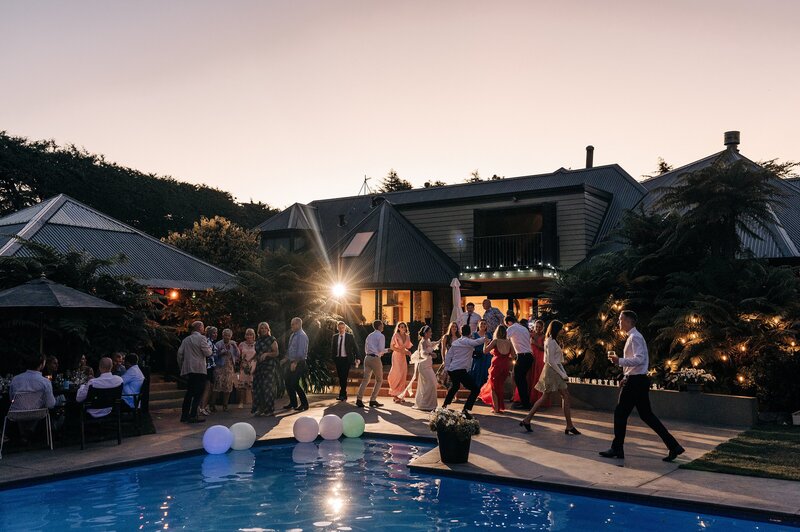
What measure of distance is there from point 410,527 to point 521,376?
25.2 ft

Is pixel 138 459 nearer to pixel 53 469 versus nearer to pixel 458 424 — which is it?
pixel 53 469

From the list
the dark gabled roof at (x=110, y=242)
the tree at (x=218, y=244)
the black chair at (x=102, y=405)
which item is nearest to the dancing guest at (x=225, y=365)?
the dark gabled roof at (x=110, y=242)

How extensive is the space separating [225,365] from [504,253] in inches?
527

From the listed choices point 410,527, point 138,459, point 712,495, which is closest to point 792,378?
point 712,495

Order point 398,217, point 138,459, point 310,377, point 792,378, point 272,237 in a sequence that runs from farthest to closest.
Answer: point 272,237 < point 398,217 < point 310,377 < point 792,378 < point 138,459

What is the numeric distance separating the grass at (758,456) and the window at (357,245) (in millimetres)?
16709

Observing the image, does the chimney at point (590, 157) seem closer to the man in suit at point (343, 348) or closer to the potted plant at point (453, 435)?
the man in suit at point (343, 348)

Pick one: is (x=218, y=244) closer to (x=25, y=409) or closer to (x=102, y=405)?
(x=102, y=405)

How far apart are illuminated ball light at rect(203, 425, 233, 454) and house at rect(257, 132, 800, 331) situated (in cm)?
1266

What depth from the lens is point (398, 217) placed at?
27672mm

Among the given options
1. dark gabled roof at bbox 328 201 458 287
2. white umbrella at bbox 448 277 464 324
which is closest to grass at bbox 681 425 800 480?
white umbrella at bbox 448 277 464 324

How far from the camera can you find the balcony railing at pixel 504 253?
965 inches

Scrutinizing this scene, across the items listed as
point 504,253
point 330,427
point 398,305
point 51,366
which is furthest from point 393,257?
point 51,366

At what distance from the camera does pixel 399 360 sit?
1598 cm
